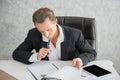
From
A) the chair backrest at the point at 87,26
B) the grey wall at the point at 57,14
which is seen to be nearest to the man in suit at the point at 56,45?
the chair backrest at the point at 87,26

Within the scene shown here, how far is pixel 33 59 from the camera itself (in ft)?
5.16

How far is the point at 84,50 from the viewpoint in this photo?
5.57 ft

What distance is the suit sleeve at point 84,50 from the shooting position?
159cm

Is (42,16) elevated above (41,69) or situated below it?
above

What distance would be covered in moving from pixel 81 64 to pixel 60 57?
1.01 ft

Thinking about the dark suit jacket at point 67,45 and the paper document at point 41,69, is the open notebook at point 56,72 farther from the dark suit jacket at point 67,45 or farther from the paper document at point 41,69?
the dark suit jacket at point 67,45

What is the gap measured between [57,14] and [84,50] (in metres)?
1.03

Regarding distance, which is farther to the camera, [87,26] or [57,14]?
[57,14]

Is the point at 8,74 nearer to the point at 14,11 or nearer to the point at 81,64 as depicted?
the point at 81,64

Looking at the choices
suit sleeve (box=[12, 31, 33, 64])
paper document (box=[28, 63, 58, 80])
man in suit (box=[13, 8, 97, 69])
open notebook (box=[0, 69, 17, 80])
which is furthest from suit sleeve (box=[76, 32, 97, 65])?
open notebook (box=[0, 69, 17, 80])

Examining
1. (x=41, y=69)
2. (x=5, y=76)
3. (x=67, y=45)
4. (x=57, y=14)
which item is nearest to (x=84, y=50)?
(x=67, y=45)

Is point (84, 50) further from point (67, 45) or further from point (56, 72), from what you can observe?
point (56, 72)

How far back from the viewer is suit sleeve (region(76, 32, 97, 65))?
159 centimetres

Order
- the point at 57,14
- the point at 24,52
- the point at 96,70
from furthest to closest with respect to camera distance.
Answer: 1. the point at 57,14
2. the point at 24,52
3. the point at 96,70
